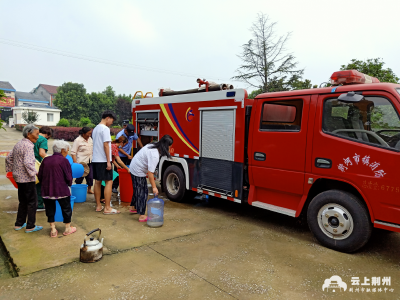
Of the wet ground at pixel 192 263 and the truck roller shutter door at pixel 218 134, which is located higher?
the truck roller shutter door at pixel 218 134

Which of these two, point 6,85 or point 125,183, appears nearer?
point 125,183

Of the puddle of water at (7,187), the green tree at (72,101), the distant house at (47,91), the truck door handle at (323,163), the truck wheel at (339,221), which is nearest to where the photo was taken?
the truck wheel at (339,221)

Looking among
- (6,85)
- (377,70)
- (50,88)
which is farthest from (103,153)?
(50,88)

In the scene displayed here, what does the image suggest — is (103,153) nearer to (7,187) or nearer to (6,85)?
(7,187)

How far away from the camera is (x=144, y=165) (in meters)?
5.39

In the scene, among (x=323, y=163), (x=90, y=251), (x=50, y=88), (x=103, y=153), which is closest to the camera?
(x=90, y=251)

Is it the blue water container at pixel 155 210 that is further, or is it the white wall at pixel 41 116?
the white wall at pixel 41 116

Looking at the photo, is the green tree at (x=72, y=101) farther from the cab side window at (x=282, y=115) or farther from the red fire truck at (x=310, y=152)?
the cab side window at (x=282, y=115)

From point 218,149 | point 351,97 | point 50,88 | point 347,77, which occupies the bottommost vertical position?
point 218,149

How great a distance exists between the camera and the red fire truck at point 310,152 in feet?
12.8

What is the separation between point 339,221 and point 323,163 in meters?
0.82

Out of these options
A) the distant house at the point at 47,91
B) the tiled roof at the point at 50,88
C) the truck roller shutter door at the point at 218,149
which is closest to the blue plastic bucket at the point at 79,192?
the truck roller shutter door at the point at 218,149

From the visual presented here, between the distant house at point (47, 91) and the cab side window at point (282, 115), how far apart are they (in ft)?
221

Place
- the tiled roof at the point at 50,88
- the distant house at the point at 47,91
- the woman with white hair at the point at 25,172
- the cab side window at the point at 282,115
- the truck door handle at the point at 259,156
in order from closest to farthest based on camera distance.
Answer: the woman with white hair at the point at 25,172 < the cab side window at the point at 282,115 < the truck door handle at the point at 259,156 < the distant house at the point at 47,91 < the tiled roof at the point at 50,88
